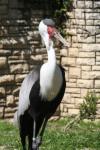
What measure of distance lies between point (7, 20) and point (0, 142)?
259 cm

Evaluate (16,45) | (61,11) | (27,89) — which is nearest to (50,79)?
(27,89)

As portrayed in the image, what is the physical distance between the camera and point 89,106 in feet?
32.9

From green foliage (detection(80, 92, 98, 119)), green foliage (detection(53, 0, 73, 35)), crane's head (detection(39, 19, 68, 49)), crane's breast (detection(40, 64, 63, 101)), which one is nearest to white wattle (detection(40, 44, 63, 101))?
crane's breast (detection(40, 64, 63, 101))

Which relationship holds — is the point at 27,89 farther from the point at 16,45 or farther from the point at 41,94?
the point at 16,45

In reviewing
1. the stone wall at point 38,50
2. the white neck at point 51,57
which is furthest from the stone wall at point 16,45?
the white neck at point 51,57

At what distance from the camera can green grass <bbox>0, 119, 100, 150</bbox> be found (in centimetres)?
802

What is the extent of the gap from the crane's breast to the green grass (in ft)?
5.42

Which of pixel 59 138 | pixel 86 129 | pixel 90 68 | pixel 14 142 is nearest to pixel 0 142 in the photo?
pixel 14 142

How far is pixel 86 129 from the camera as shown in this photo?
9523 millimetres

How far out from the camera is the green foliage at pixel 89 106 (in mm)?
10023

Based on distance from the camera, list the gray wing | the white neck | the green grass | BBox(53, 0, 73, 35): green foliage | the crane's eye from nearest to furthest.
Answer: the white neck → the gray wing → the crane's eye → the green grass → BBox(53, 0, 73, 35): green foliage

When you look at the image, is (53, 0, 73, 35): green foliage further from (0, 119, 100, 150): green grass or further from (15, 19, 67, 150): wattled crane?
(15, 19, 67, 150): wattled crane

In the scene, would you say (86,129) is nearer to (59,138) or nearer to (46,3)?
(59,138)

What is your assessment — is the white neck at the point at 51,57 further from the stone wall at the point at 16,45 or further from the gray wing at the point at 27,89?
the stone wall at the point at 16,45
